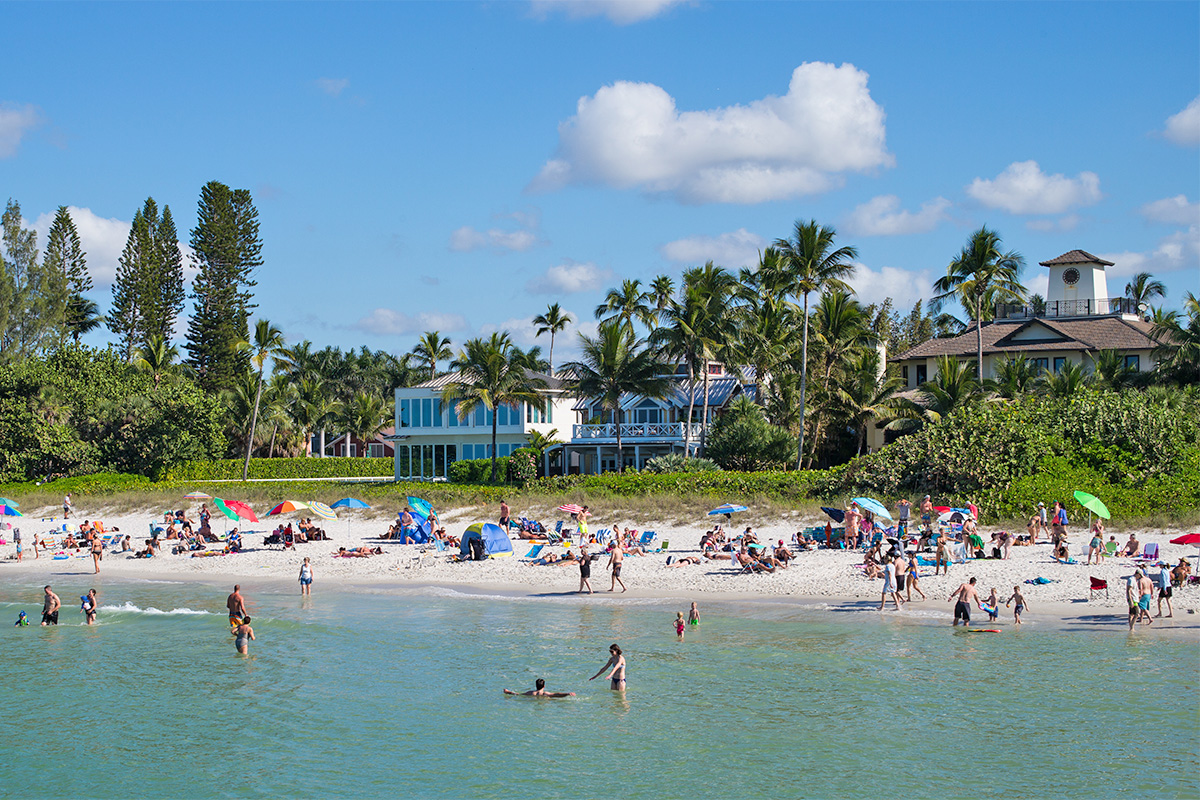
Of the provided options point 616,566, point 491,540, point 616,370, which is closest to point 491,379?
point 616,370

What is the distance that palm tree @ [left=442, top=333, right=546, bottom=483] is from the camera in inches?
1826

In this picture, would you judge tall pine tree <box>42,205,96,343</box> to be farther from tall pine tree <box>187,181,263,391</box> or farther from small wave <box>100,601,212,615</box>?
small wave <box>100,601,212,615</box>

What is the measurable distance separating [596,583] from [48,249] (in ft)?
168

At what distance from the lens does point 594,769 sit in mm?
14766

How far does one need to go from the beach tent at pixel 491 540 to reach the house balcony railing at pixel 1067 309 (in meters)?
36.9

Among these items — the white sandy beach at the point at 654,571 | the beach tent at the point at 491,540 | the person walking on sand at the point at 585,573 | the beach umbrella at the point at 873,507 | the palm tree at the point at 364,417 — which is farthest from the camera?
the palm tree at the point at 364,417

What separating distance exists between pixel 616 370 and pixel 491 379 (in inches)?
233

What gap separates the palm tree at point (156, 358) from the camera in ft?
199

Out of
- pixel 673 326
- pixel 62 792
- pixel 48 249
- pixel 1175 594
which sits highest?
pixel 48 249

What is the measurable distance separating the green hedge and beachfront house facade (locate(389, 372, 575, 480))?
4149 millimetres

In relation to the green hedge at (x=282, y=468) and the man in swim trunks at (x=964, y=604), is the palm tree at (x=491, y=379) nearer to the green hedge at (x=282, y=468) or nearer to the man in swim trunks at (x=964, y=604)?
the green hedge at (x=282, y=468)

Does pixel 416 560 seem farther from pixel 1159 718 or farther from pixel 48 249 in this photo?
pixel 48 249

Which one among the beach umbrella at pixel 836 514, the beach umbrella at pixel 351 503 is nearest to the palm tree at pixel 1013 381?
the beach umbrella at pixel 836 514

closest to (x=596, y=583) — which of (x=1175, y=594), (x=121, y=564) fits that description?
(x=1175, y=594)
